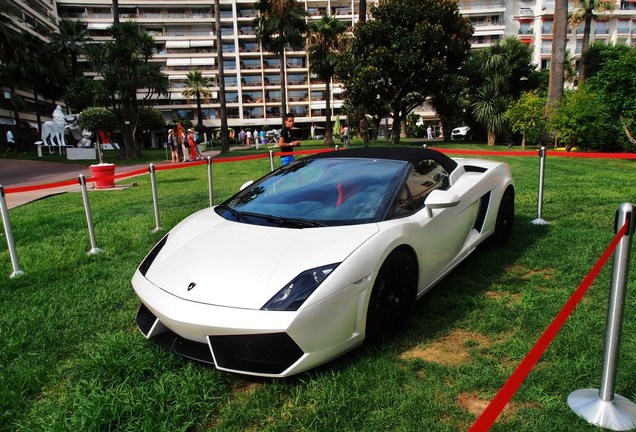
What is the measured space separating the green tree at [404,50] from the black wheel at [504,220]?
68.8ft

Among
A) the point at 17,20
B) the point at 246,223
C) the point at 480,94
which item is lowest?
the point at 246,223

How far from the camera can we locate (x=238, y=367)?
2.32 metres

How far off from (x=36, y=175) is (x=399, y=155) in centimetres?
1902

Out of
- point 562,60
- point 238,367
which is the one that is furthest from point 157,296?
point 562,60

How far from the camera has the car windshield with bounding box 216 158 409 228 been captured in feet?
10.1

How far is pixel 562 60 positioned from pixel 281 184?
19881 millimetres

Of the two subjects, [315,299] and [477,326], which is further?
[477,326]

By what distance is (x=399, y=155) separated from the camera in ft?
12.4

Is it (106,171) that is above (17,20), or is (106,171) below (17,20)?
below

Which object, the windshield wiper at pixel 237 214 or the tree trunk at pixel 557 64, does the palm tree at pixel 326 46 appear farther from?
the windshield wiper at pixel 237 214

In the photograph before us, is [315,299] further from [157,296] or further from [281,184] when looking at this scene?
[281,184]

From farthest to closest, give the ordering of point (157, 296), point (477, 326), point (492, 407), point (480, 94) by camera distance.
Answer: point (480, 94) → point (477, 326) → point (157, 296) → point (492, 407)

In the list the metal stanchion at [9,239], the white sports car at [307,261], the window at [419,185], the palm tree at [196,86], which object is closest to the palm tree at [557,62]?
the window at [419,185]

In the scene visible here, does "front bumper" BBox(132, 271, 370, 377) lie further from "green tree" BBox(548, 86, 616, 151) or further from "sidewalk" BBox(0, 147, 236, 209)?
"green tree" BBox(548, 86, 616, 151)
